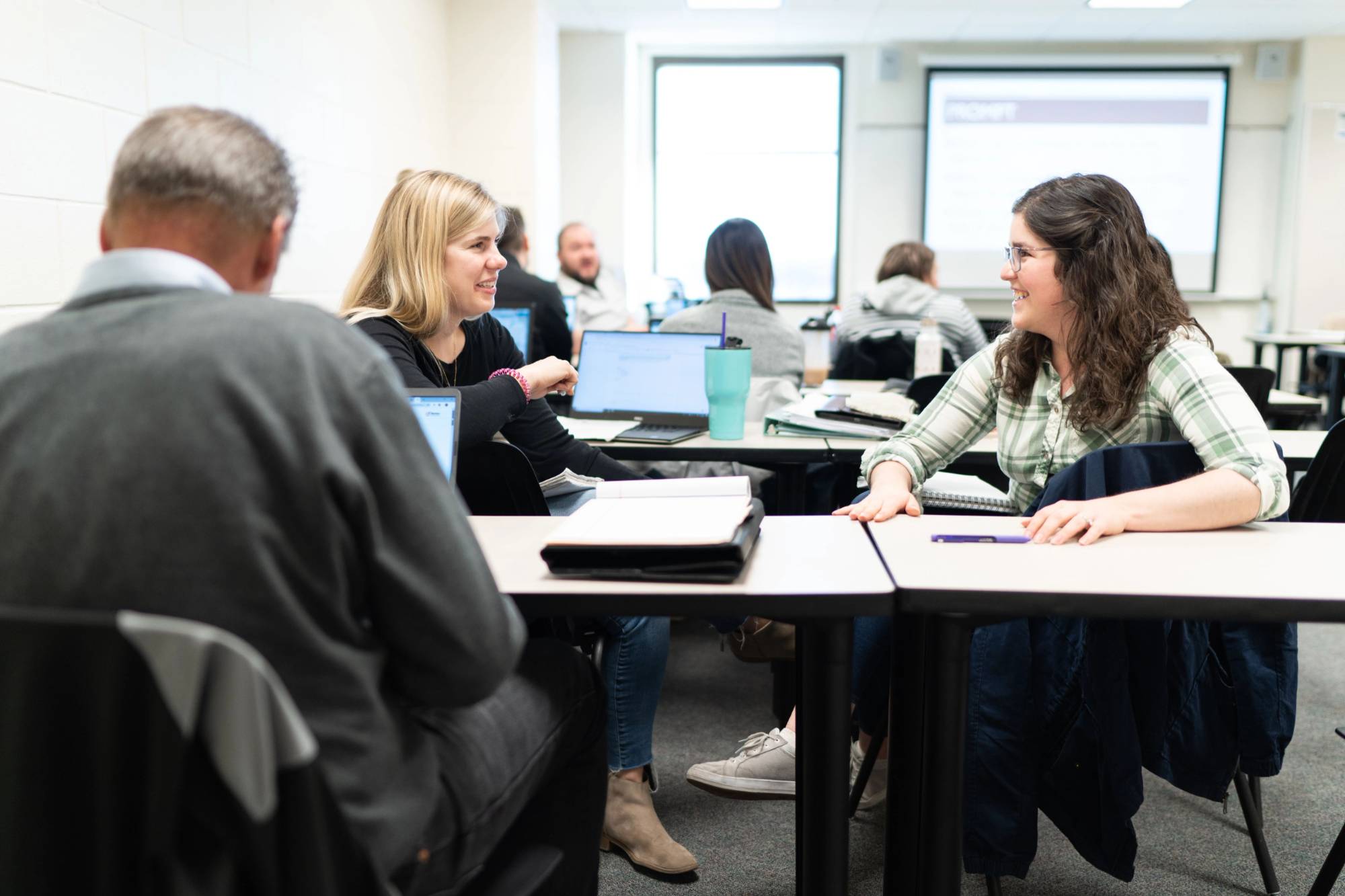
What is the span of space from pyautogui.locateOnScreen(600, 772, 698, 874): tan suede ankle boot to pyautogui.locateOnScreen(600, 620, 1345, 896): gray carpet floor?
0.03 metres

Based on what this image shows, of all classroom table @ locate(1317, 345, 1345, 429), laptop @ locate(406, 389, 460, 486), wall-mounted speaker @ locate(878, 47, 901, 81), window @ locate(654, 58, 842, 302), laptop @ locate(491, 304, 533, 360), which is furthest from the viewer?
window @ locate(654, 58, 842, 302)

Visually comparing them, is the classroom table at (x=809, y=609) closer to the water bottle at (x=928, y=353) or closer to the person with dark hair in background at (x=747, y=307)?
the person with dark hair in background at (x=747, y=307)

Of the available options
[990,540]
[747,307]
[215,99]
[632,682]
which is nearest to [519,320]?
[747,307]

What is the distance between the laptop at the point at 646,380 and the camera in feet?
8.50

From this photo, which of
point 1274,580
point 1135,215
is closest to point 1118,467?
point 1274,580

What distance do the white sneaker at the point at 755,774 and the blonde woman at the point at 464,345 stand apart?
4.5 inches

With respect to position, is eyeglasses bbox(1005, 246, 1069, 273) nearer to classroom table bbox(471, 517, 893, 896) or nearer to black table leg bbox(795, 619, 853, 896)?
classroom table bbox(471, 517, 893, 896)

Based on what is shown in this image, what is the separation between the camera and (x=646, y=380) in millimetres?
2660

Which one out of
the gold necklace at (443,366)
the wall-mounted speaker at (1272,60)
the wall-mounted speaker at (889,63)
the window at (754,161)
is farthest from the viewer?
the window at (754,161)

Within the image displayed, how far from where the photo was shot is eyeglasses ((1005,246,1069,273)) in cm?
165

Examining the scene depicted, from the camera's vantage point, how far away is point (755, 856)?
5.89 ft

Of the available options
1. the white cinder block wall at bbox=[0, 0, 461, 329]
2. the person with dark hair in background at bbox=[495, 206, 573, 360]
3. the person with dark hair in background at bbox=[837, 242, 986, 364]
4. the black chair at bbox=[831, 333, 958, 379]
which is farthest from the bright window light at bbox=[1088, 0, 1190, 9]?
the person with dark hair in background at bbox=[495, 206, 573, 360]

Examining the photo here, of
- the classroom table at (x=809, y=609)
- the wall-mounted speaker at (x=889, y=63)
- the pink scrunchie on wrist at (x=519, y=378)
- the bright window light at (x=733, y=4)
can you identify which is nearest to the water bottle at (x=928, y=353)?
the pink scrunchie on wrist at (x=519, y=378)

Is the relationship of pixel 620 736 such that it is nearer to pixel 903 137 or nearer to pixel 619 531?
pixel 619 531
